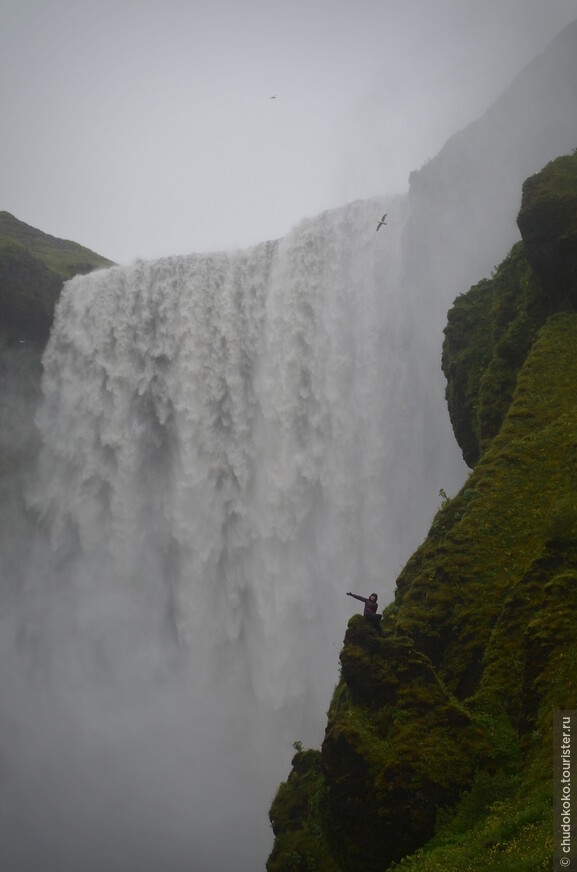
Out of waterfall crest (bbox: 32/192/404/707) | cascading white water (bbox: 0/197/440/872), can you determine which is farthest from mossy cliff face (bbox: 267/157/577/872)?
waterfall crest (bbox: 32/192/404/707)

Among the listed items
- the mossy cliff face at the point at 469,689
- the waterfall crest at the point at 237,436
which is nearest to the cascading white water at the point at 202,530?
the waterfall crest at the point at 237,436

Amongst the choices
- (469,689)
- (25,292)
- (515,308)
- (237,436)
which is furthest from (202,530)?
(469,689)

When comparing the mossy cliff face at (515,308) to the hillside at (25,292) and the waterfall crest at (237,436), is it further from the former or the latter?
the hillside at (25,292)

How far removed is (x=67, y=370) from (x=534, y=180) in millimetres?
26202

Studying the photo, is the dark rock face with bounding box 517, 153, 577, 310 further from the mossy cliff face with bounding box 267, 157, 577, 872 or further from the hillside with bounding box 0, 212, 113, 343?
the hillside with bounding box 0, 212, 113, 343

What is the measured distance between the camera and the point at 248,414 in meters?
32.8

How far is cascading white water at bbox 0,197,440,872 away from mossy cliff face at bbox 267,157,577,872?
14783 millimetres

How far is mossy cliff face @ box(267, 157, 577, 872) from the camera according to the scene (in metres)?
8.78

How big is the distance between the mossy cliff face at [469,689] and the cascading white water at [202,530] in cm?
1478

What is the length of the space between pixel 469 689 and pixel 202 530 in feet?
75.7

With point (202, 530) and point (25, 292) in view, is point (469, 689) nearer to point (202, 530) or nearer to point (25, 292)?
point (202, 530)

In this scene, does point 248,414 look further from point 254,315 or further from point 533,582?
point 533,582

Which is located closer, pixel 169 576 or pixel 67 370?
pixel 169 576

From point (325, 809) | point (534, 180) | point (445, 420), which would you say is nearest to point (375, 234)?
point (445, 420)
